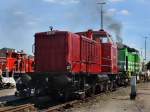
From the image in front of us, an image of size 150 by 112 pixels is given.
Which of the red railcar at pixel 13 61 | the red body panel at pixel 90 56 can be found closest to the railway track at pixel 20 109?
the red body panel at pixel 90 56

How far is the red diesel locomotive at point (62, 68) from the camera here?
17.9 meters

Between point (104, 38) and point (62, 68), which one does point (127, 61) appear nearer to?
point (104, 38)

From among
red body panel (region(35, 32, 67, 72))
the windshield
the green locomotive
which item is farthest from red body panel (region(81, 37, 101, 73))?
the green locomotive

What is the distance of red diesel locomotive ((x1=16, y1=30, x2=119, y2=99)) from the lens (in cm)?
1791

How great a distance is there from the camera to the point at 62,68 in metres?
18.6

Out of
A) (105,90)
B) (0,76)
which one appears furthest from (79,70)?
(0,76)

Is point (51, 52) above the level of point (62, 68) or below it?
above

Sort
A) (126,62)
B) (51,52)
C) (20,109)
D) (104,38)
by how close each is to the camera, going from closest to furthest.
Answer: (20,109), (51,52), (104,38), (126,62)

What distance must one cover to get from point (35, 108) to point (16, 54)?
13.8 meters

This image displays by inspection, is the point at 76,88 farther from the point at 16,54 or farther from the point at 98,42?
the point at 16,54

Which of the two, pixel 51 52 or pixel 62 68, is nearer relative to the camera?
pixel 62 68

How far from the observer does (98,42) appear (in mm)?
23141

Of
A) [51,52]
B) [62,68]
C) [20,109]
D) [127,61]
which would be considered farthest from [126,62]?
[20,109]

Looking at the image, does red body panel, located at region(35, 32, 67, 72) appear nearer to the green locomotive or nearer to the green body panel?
the green locomotive
